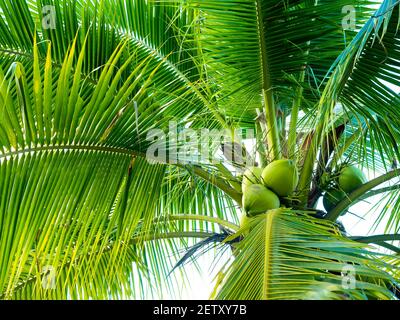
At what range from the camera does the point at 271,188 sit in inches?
89.4

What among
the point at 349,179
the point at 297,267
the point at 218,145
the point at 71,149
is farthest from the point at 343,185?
the point at 71,149

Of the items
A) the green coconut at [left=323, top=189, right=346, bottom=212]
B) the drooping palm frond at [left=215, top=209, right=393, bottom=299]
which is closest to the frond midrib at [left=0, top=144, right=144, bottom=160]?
the drooping palm frond at [left=215, top=209, right=393, bottom=299]

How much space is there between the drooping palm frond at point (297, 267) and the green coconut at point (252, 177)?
0.34 meters

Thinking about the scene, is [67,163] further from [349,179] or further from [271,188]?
[349,179]

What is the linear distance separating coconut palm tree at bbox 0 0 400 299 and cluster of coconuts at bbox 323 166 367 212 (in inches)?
0.8

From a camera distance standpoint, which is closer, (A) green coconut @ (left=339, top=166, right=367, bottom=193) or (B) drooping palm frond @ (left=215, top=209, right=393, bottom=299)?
(B) drooping palm frond @ (left=215, top=209, right=393, bottom=299)

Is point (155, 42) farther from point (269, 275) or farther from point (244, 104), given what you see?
point (269, 275)

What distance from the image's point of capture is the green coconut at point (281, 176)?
7.33ft

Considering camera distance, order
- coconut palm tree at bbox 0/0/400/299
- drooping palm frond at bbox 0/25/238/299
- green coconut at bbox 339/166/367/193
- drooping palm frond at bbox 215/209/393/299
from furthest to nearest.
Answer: green coconut at bbox 339/166/367/193, drooping palm frond at bbox 0/25/238/299, coconut palm tree at bbox 0/0/400/299, drooping palm frond at bbox 215/209/393/299

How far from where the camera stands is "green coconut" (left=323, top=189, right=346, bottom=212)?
2.49 m

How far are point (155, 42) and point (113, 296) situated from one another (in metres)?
1.34

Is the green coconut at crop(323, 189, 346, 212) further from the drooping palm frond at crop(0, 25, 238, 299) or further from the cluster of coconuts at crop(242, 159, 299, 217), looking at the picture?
the drooping palm frond at crop(0, 25, 238, 299)

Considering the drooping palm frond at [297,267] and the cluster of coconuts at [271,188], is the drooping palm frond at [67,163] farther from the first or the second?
the drooping palm frond at [297,267]

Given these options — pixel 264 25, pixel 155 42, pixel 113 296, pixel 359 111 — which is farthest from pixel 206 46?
pixel 113 296
